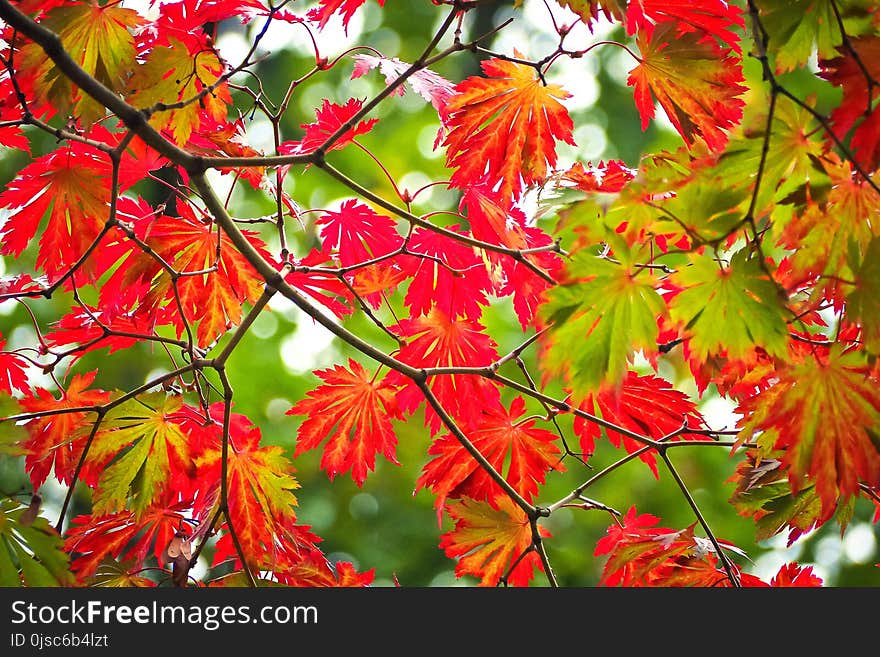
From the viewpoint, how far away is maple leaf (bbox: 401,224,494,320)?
1.38 meters

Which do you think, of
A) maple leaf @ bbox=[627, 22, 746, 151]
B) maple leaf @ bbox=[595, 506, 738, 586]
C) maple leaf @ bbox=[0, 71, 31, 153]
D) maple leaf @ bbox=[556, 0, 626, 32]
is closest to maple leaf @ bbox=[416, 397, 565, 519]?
maple leaf @ bbox=[595, 506, 738, 586]

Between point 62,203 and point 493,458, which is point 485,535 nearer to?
point 493,458

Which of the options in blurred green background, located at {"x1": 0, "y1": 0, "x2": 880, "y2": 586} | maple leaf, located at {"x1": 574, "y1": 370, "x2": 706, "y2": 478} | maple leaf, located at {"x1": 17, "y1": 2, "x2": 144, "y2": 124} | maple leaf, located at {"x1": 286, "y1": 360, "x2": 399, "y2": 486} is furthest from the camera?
blurred green background, located at {"x1": 0, "y1": 0, "x2": 880, "y2": 586}

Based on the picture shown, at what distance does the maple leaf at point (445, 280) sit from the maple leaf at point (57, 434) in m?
0.53

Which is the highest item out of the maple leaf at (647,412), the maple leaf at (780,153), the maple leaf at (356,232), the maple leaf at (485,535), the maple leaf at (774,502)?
the maple leaf at (356,232)

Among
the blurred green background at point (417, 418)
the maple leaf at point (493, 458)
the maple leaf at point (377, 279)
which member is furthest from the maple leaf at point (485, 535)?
the blurred green background at point (417, 418)

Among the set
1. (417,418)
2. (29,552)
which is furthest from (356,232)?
(417,418)

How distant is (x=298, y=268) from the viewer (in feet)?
4.04

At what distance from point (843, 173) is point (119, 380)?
4.51 metres

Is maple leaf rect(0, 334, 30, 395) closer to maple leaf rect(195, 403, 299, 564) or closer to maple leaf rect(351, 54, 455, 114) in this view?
maple leaf rect(195, 403, 299, 564)

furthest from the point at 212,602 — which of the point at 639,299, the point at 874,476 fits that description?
the point at 874,476

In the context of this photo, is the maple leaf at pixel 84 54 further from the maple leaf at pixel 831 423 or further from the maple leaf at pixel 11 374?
the maple leaf at pixel 831 423

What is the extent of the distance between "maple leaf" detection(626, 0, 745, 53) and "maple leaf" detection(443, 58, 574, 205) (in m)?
0.15

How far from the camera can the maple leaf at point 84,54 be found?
1.07m
